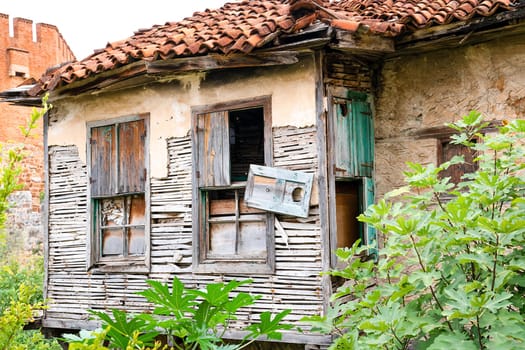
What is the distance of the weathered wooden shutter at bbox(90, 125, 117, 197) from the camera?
7.71 meters

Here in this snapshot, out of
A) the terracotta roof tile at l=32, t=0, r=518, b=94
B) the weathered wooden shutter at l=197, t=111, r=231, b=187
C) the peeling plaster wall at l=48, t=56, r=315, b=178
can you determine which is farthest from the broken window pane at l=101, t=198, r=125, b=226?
the terracotta roof tile at l=32, t=0, r=518, b=94

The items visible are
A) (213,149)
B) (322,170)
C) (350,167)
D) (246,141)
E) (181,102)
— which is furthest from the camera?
(246,141)

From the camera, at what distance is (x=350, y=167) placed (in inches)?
257

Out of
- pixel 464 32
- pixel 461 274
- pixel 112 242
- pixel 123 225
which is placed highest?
pixel 464 32

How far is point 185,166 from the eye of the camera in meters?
7.14

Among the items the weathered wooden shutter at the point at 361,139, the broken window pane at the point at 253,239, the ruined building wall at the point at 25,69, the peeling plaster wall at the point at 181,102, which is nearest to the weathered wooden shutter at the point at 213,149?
the peeling plaster wall at the point at 181,102

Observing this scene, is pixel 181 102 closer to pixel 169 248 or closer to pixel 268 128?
pixel 268 128

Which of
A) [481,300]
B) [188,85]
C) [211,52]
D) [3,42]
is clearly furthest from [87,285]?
[3,42]

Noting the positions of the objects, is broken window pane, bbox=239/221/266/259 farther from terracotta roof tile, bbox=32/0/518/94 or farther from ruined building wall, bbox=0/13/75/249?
ruined building wall, bbox=0/13/75/249

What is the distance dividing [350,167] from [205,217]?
160 cm

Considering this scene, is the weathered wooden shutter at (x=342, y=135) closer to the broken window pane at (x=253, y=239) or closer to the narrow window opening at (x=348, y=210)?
the narrow window opening at (x=348, y=210)

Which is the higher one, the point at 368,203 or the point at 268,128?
the point at 268,128

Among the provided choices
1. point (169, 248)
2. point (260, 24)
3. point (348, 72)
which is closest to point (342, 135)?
point (348, 72)

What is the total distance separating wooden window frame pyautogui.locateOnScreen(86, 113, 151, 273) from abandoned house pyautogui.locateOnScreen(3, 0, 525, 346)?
0.02 meters
